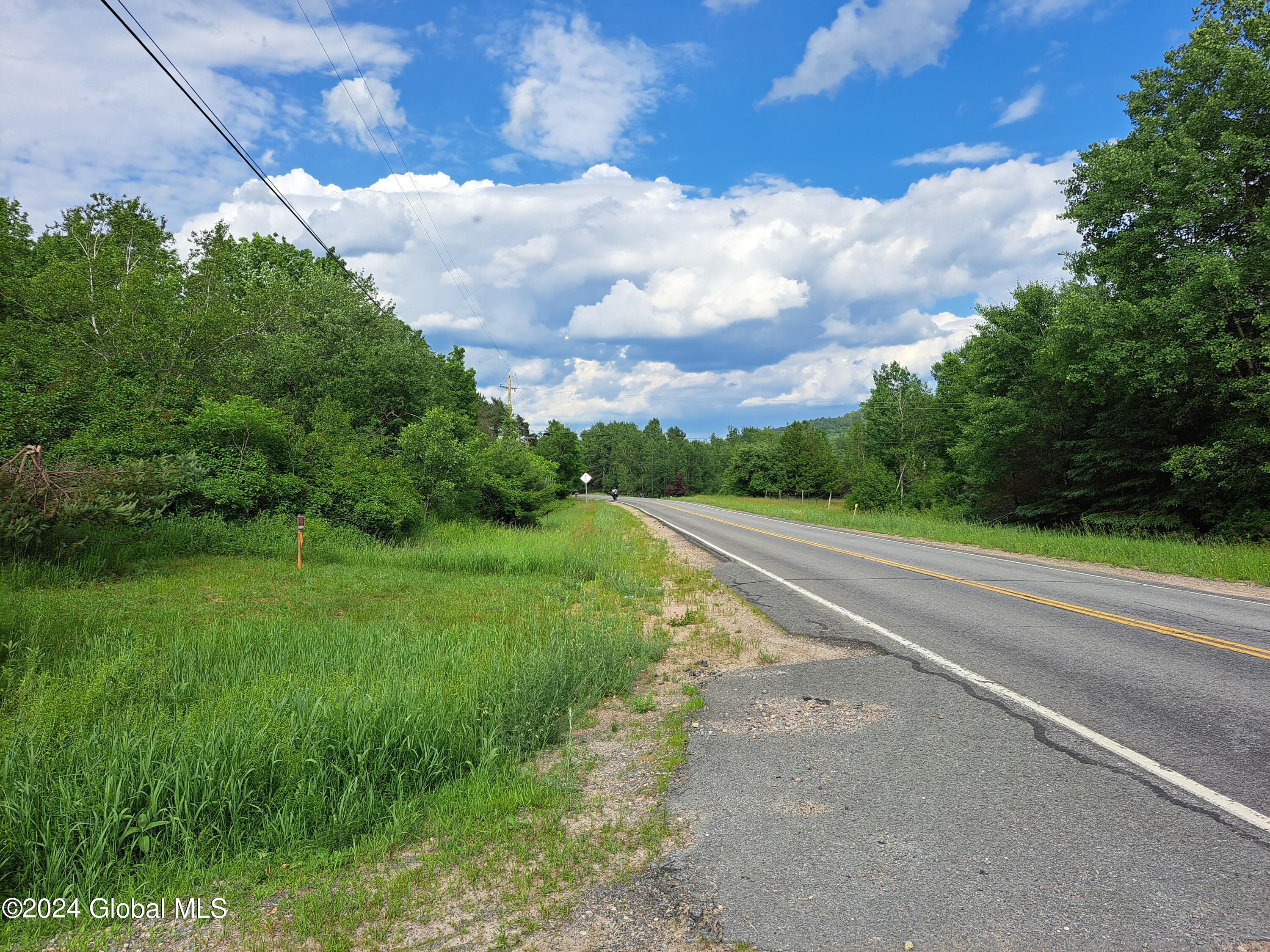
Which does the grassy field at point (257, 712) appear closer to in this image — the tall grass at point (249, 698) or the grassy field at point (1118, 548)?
the tall grass at point (249, 698)

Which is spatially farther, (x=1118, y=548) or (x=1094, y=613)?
(x=1118, y=548)

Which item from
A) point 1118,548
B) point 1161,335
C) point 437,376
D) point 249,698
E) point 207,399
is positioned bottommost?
point 249,698

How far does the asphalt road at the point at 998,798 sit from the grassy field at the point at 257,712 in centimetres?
154

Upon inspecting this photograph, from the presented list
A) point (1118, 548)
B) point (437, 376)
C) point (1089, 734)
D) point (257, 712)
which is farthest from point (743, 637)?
point (437, 376)

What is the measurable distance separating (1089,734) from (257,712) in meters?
6.32

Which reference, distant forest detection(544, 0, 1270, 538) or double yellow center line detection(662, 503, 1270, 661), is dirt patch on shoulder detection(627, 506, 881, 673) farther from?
distant forest detection(544, 0, 1270, 538)

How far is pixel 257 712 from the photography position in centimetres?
491

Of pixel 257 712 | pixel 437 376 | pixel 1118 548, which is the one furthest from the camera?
pixel 437 376

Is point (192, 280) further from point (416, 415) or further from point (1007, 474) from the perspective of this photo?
point (1007, 474)

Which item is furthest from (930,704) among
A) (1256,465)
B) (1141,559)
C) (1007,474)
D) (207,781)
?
(1007,474)

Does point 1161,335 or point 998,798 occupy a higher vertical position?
point 1161,335

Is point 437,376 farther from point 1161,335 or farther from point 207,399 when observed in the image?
point 1161,335

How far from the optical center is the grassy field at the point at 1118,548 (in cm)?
1174

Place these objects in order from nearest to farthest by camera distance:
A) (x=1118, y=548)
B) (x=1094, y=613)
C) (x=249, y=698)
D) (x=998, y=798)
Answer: (x=998, y=798), (x=249, y=698), (x=1094, y=613), (x=1118, y=548)
